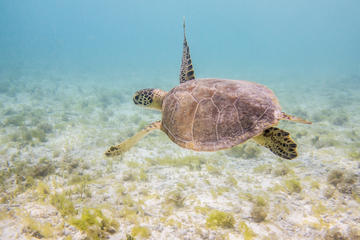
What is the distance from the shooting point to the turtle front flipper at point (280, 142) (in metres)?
2.27

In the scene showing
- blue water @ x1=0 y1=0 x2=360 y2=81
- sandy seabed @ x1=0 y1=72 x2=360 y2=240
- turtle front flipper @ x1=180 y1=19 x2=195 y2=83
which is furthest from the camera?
blue water @ x1=0 y1=0 x2=360 y2=81

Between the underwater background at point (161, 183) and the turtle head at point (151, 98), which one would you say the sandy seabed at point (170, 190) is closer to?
the underwater background at point (161, 183)

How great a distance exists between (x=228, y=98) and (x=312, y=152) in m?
4.30

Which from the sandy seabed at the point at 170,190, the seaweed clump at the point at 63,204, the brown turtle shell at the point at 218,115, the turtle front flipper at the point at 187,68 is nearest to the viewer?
the brown turtle shell at the point at 218,115

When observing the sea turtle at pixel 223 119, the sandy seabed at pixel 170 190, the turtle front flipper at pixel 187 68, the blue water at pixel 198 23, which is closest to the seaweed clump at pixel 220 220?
the sandy seabed at pixel 170 190

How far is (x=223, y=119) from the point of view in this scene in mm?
2379

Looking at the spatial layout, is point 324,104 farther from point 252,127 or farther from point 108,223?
point 108,223

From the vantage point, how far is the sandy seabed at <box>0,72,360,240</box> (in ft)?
8.20

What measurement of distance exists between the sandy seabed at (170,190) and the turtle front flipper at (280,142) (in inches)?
43.7

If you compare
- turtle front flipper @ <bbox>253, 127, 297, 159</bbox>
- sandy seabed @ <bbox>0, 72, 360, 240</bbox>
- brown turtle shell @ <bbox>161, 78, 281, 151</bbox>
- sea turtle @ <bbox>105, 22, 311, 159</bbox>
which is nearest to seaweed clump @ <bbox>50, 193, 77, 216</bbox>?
sandy seabed @ <bbox>0, 72, 360, 240</bbox>

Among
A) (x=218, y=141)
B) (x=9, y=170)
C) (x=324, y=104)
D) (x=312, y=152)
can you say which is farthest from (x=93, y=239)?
(x=324, y=104)

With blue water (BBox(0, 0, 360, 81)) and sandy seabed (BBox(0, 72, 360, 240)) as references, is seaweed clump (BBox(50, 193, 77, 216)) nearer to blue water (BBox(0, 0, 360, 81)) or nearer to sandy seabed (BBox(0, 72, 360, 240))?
sandy seabed (BBox(0, 72, 360, 240))

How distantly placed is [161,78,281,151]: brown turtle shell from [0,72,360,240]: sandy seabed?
131 cm

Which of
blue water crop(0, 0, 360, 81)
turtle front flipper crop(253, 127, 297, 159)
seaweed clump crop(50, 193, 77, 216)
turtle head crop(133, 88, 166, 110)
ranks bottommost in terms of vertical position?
seaweed clump crop(50, 193, 77, 216)
